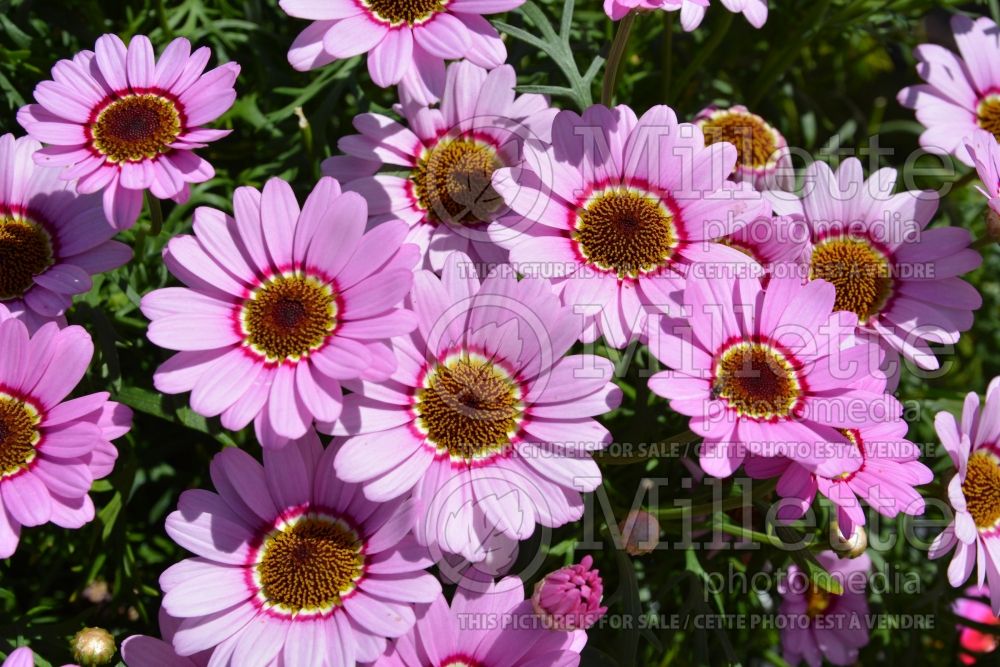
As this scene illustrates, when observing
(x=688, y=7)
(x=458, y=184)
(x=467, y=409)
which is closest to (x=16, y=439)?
(x=467, y=409)

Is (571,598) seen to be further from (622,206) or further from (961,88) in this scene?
(961,88)

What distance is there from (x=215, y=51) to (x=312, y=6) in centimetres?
89

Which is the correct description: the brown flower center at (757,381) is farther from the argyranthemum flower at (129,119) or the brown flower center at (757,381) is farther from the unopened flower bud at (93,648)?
the unopened flower bud at (93,648)

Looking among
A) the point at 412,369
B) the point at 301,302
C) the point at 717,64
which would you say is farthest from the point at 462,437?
the point at 717,64

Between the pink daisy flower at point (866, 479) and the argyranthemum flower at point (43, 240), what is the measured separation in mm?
1052

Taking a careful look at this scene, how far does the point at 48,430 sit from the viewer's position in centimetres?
138

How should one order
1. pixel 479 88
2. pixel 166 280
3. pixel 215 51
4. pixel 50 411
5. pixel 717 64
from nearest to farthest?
pixel 50 411
pixel 479 88
pixel 166 280
pixel 215 51
pixel 717 64

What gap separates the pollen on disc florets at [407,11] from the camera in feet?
4.82

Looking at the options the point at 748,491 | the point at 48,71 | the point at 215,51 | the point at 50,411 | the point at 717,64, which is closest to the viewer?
the point at 50,411

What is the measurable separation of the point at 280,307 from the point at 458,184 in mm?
425

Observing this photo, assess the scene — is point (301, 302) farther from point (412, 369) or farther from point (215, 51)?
point (215, 51)

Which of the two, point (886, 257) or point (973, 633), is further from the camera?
point (973, 633)

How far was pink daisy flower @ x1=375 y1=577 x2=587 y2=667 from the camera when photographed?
4.49 feet

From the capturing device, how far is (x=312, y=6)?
1438 millimetres
